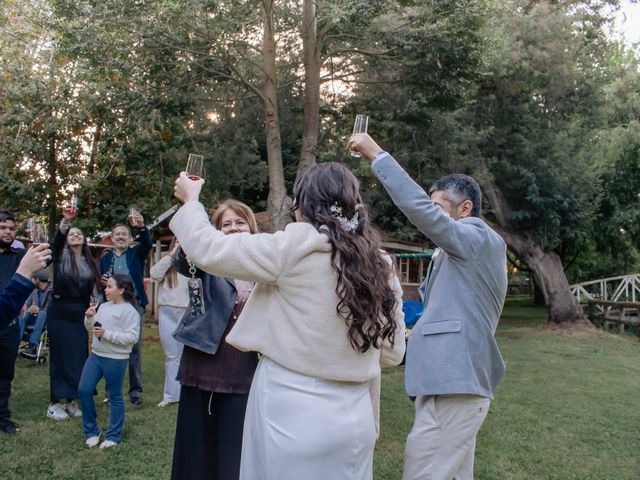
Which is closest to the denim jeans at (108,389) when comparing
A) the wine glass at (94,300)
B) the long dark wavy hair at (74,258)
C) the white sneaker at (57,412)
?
the wine glass at (94,300)

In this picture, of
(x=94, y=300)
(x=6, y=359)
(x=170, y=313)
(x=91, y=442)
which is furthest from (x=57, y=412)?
(x=170, y=313)

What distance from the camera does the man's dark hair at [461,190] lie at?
347 centimetres

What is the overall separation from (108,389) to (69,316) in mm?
1466

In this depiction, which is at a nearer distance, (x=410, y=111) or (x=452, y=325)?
(x=452, y=325)

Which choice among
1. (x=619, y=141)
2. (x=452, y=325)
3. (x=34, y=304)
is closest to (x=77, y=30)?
(x=34, y=304)

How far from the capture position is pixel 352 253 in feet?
7.98

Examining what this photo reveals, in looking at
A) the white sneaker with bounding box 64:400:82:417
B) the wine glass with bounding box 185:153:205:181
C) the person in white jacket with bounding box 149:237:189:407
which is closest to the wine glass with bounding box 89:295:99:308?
the person in white jacket with bounding box 149:237:189:407

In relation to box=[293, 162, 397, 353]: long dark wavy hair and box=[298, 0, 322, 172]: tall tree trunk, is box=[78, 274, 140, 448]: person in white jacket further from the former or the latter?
box=[298, 0, 322, 172]: tall tree trunk

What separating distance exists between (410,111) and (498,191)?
7.22 meters

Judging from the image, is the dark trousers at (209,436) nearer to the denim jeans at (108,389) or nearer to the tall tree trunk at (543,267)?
the denim jeans at (108,389)

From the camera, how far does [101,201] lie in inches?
406

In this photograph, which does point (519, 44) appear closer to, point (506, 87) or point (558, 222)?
point (506, 87)

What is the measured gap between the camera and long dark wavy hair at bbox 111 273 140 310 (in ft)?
19.5

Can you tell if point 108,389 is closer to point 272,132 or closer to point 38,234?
point 38,234
